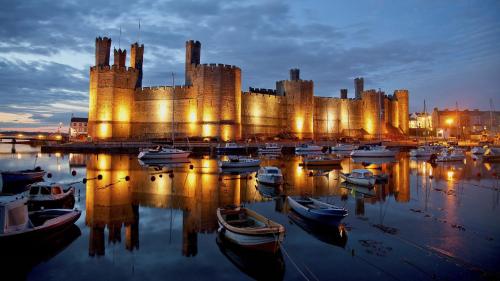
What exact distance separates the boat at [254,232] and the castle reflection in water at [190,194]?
0.91 m

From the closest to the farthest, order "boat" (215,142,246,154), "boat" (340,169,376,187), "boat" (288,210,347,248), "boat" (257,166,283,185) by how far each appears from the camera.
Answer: "boat" (288,210,347,248) < "boat" (340,169,376,187) < "boat" (257,166,283,185) < "boat" (215,142,246,154)

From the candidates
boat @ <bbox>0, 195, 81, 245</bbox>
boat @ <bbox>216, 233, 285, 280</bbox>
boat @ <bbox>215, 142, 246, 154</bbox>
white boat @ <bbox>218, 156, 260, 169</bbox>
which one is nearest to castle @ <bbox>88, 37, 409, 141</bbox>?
boat @ <bbox>215, 142, 246, 154</bbox>

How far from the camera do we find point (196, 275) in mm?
6578

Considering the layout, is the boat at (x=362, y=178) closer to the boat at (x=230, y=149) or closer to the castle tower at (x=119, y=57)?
the boat at (x=230, y=149)

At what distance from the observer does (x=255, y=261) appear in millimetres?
7031

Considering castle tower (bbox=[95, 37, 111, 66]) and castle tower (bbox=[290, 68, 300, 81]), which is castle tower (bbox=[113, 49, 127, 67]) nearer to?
castle tower (bbox=[95, 37, 111, 66])

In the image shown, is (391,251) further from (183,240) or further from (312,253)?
(183,240)

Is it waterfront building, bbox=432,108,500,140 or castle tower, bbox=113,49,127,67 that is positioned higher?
castle tower, bbox=113,49,127,67

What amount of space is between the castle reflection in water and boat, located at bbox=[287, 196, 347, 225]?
1.11m

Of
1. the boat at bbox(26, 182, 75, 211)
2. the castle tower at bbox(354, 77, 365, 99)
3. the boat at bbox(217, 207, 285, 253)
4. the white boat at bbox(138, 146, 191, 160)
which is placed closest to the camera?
the boat at bbox(217, 207, 285, 253)

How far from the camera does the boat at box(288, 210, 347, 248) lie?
8258 millimetres

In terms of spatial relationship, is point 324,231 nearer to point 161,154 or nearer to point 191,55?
point 161,154

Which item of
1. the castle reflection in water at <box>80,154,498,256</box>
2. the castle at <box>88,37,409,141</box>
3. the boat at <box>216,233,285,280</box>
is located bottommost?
the boat at <box>216,233,285,280</box>

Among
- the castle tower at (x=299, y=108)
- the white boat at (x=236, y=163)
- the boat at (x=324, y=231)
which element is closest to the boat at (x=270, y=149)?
the castle tower at (x=299, y=108)
